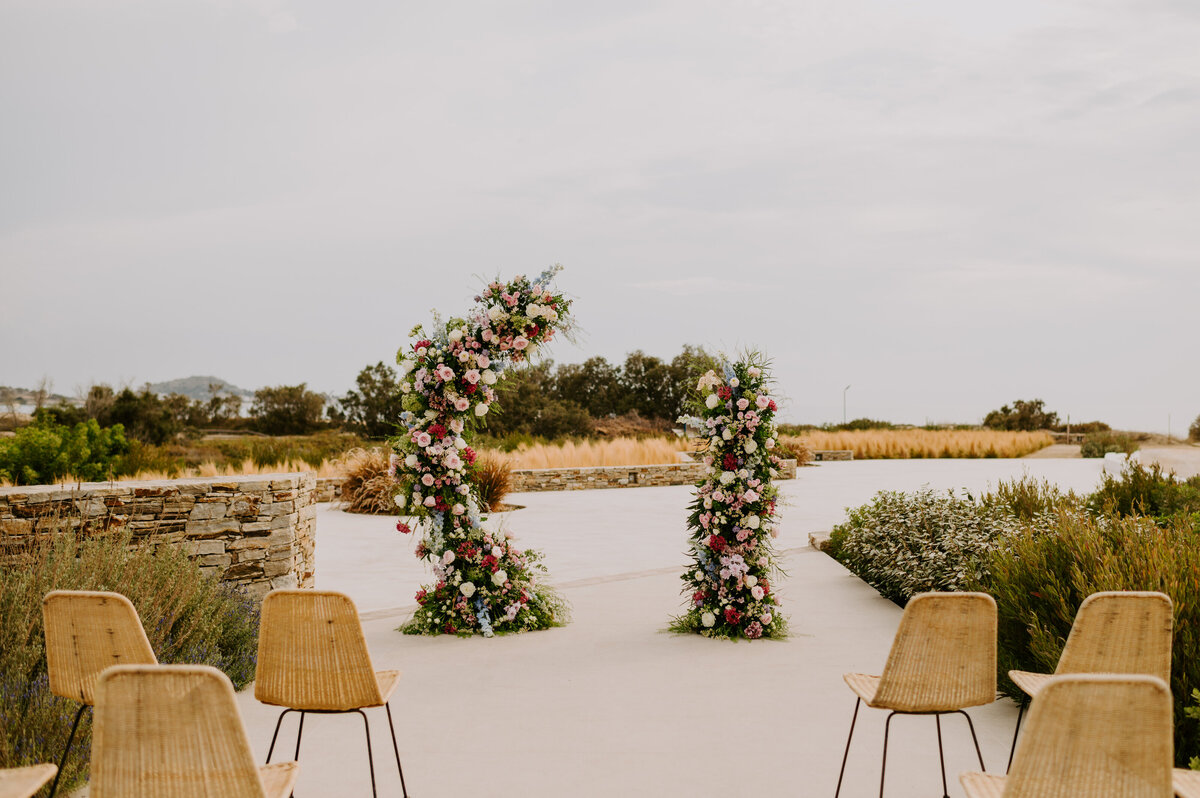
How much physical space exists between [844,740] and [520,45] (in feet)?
40.7

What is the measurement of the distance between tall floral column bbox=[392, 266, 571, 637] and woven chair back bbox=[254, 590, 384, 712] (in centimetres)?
270

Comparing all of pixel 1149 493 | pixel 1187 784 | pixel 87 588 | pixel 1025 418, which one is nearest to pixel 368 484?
pixel 87 588

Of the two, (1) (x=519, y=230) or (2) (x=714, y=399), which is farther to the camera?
(1) (x=519, y=230)

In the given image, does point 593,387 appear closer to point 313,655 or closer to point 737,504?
point 737,504

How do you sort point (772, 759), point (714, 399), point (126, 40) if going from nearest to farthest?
point (772, 759) < point (714, 399) < point (126, 40)

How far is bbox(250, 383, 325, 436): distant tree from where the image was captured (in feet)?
116

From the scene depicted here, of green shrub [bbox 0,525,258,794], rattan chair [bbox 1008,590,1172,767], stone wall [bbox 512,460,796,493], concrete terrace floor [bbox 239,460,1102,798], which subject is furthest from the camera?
stone wall [bbox 512,460,796,493]

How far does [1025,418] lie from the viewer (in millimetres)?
39812

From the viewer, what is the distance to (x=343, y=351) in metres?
21.5

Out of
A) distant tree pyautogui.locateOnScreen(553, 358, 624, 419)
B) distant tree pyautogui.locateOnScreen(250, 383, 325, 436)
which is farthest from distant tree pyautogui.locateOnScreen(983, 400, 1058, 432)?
distant tree pyautogui.locateOnScreen(250, 383, 325, 436)

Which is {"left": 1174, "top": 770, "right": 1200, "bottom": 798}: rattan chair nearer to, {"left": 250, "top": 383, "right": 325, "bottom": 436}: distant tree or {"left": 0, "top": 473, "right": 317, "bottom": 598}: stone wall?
{"left": 0, "top": 473, "right": 317, "bottom": 598}: stone wall

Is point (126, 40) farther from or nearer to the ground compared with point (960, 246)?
farther from the ground

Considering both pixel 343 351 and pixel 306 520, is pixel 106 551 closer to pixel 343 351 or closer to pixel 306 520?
pixel 306 520

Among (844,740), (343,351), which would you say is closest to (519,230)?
(343,351)
